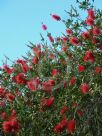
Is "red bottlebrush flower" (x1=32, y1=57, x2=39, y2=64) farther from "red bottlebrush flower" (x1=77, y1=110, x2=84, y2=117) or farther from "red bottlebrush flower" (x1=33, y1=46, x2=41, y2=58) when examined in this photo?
"red bottlebrush flower" (x1=77, y1=110, x2=84, y2=117)

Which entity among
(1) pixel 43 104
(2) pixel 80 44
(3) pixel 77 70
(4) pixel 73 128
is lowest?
(4) pixel 73 128

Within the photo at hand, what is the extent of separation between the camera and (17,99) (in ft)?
19.8

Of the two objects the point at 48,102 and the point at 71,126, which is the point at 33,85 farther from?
the point at 71,126

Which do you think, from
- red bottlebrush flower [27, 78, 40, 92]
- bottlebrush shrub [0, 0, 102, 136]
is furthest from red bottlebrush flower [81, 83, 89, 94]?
red bottlebrush flower [27, 78, 40, 92]

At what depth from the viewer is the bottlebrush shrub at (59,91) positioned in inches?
209

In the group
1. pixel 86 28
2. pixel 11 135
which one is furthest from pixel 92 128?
pixel 86 28

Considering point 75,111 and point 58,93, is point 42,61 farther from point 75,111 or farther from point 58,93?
point 75,111

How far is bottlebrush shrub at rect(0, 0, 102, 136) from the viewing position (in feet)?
17.4

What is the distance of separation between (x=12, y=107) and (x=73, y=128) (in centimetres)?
141

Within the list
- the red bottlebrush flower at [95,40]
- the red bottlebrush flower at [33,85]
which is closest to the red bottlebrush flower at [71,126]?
the red bottlebrush flower at [33,85]

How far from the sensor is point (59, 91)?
586cm

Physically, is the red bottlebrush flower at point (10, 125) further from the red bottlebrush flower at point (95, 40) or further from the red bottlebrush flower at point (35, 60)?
the red bottlebrush flower at point (95, 40)

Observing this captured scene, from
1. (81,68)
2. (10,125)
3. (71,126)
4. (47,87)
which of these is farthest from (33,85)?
(71,126)

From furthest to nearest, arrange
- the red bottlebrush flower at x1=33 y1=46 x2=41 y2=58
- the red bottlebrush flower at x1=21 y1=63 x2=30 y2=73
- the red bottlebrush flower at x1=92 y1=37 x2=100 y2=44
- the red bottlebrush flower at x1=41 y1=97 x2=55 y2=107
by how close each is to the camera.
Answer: the red bottlebrush flower at x1=33 y1=46 x2=41 y2=58 → the red bottlebrush flower at x1=21 y1=63 x2=30 y2=73 → the red bottlebrush flower at x1=92 y1=37 x2=100 y2=44 → the red bottlebrush flower at x1=41 y1=97 x2=55 y2=107
